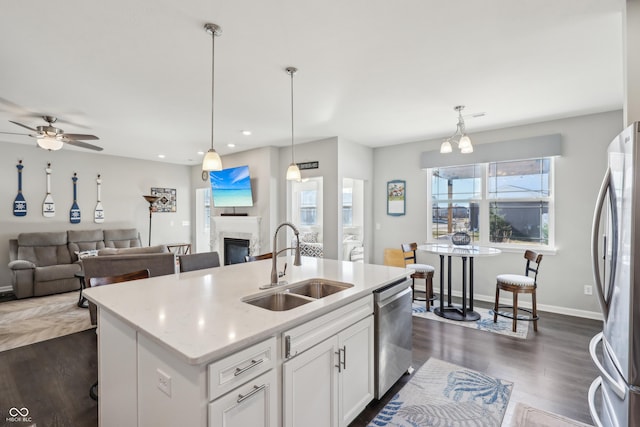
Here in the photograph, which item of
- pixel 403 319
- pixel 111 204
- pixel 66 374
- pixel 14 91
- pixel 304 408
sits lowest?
pixel 66 374

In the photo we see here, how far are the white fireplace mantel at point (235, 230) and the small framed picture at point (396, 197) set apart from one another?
2.39 metres

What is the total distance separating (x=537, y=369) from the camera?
2.59 meters

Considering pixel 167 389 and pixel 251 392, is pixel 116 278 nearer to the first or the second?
pixel 167 389

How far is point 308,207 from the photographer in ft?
Answer: 20.6

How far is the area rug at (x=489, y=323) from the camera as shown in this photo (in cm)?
335

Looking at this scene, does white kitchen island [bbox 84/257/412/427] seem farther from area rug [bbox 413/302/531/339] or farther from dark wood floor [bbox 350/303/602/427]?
area rug [bbox 413/302/531/339]

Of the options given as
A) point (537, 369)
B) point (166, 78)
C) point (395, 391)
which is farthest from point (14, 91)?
point (537, 369)

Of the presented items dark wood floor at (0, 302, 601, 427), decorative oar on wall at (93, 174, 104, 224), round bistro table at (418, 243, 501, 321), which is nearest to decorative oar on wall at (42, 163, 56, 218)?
decorative oar on wall at (93, 174, 104, 224)

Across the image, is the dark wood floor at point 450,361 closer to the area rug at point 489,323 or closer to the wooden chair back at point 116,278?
the area rug at point 489,323

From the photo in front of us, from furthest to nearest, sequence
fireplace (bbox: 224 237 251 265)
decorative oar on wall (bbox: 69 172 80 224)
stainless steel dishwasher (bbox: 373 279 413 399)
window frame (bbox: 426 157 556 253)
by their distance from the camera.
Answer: fireplace (bbox: 224 237 251 265) → decorative oar on wall (bbox: 69 172 80 224) → window frame (bbox: 426 157 556 253) → stainless steel dishwasher (bbox: 373 279 413 399)

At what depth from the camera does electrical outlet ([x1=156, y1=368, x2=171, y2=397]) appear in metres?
1.19

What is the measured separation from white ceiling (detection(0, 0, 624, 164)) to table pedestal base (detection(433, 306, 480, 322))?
2485mm

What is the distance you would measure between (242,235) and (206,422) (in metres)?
5.06

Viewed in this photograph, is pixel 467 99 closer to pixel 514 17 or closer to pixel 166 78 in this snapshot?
pixel 514 17
